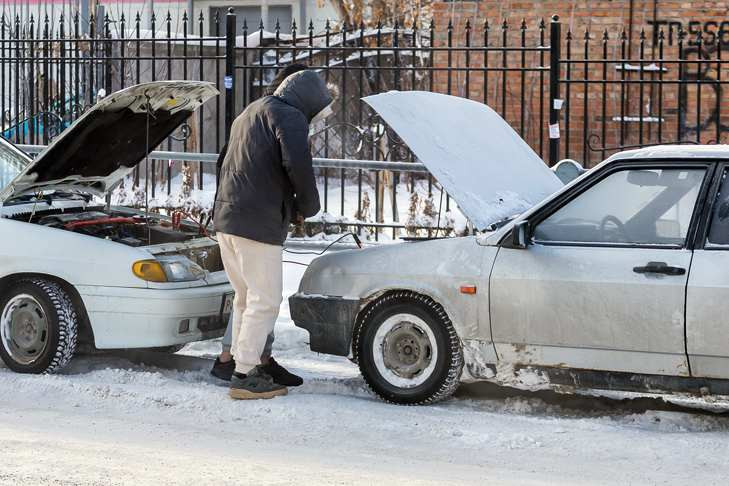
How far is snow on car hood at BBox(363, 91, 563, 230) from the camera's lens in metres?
7.04

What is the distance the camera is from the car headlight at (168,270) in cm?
757

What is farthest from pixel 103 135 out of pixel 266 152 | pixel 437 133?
pixel 437 133

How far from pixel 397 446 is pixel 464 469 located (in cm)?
51

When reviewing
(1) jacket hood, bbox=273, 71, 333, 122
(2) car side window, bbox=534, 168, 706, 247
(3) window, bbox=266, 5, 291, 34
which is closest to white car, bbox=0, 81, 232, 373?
(1) jacket hood, bbox=273, 71, 333, 122

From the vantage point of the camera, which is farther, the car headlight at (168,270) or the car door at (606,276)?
the car headlight at (168,270)

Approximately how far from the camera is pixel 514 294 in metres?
6.72

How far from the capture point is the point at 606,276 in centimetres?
647

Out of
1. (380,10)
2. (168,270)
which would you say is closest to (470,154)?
(168,270)

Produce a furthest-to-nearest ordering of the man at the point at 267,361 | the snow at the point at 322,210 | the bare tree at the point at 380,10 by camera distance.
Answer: the bare tree at the point at 380,10 < the snow at the point at 322,210 < the man at the point at 267,361

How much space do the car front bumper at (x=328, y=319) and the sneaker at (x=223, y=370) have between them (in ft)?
1.93

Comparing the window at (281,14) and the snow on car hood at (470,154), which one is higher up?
the window at (281,14)

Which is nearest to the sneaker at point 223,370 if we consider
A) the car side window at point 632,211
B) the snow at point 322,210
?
the car side window at point 632,211

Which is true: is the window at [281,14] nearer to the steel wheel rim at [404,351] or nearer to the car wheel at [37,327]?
the car wheel at [37,327]

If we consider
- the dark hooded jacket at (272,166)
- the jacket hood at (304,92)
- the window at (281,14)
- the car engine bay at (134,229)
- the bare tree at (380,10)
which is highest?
the window at (281,14)
